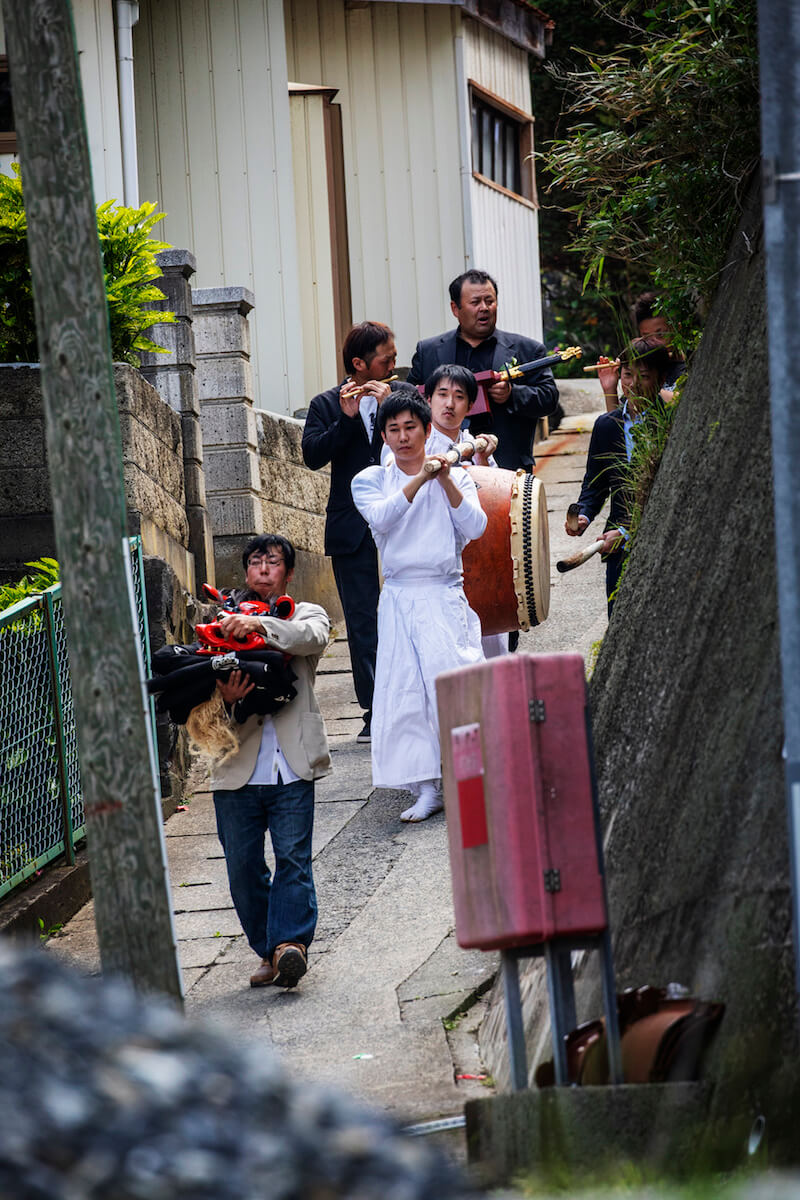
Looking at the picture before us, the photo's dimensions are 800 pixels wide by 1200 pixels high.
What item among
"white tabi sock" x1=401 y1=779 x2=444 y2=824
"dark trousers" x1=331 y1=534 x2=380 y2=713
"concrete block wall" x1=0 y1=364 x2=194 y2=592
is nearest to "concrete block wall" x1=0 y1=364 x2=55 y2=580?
"concrete block wall" x1=0 y1=364 x2=194 y2=592

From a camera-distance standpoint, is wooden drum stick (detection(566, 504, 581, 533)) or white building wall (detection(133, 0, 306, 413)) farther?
white building wall (detection(133, 0, 306, 413))

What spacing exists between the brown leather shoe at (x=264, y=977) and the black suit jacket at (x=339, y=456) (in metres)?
3.31

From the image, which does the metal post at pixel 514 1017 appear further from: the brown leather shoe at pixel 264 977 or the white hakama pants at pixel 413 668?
the white hakama pants at pixel 413 668

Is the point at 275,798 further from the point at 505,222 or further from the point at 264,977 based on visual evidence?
the point at 505,222


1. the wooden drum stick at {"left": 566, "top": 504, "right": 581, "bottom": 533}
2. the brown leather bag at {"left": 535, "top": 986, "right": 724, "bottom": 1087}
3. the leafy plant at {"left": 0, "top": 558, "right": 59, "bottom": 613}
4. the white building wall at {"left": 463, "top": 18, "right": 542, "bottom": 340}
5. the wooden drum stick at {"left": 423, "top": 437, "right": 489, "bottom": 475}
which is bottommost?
the brown leather bag at {"left": 535, "top": 986, "right": 724, "bottom": 1087}

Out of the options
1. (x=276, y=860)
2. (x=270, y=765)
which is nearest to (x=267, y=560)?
(x=270, y=765)

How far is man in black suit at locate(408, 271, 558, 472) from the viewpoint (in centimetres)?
903

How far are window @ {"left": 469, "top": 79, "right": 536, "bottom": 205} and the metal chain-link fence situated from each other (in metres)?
8.55

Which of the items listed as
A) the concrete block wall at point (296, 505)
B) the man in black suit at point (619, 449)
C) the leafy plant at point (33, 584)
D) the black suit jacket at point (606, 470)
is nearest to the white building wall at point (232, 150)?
the concrete block wall at point (296, 505)

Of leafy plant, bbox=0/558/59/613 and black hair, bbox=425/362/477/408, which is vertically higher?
black hair, bbox=425/362/477/408

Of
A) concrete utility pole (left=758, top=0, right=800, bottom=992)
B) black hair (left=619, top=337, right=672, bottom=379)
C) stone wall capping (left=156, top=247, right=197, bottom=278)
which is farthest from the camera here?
stone wall capping (left=156, top=247, right=197, bottom=278)

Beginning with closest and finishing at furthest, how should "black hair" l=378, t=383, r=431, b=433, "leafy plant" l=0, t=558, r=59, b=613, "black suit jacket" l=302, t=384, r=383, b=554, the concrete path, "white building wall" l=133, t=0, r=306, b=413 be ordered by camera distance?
the concrete path, "black hair" l=378, t=383, r=431, b=433, "leafy plant" l=0, t=558, r=59, b=613, "black suit jacket" l=302, t=384, r=383, b=554, "white building wall" l=133, t=0, r=306, b=413

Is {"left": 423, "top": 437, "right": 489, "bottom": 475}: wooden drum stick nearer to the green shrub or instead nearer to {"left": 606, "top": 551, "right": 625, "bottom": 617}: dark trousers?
{"left": 606, "top": 551, "right": 625, "bottom": 617}: dark trousers

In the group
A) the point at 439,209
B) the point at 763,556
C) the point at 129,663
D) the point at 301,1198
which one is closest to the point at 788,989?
the point at 763,556
